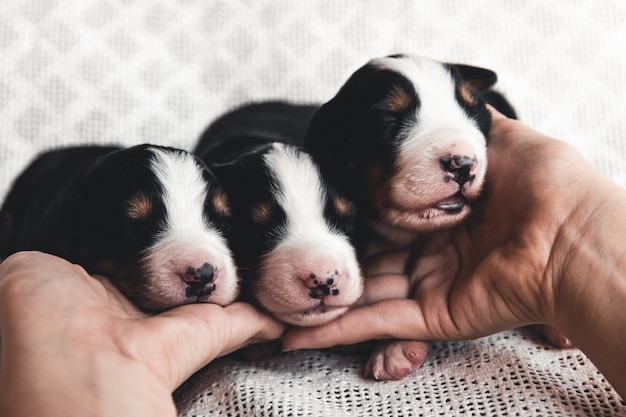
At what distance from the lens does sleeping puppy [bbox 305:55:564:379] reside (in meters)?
1.52

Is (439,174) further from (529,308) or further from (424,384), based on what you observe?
(424,384)

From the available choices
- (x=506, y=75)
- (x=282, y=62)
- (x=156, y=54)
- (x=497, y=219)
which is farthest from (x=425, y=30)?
(x=497, y=219)

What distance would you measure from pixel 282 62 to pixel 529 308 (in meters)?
1.54

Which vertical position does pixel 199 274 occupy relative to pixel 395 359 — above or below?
above

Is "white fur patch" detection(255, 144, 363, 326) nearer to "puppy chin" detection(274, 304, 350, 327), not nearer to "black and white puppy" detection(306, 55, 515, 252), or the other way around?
"puppy chin" detection(274, 304, 350, 327)

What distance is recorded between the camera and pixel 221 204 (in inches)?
62.6

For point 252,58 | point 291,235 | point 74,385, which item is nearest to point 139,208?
point 291,235

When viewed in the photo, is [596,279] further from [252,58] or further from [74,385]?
[252,58]

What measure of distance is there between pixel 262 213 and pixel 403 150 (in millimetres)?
363

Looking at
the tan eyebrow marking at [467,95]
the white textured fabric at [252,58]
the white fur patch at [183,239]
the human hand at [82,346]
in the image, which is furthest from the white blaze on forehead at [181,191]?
the white textured fabric at [252,58]

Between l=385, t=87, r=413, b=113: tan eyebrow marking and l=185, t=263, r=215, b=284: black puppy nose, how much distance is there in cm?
60

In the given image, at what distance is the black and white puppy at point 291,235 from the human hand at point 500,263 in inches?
4.1

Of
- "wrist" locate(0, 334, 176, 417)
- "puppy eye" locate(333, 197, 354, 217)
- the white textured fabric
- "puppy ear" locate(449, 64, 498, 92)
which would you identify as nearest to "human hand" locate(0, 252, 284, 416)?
"wrist" locate(0, 334, 176, 417)

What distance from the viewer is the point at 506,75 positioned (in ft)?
8.55
